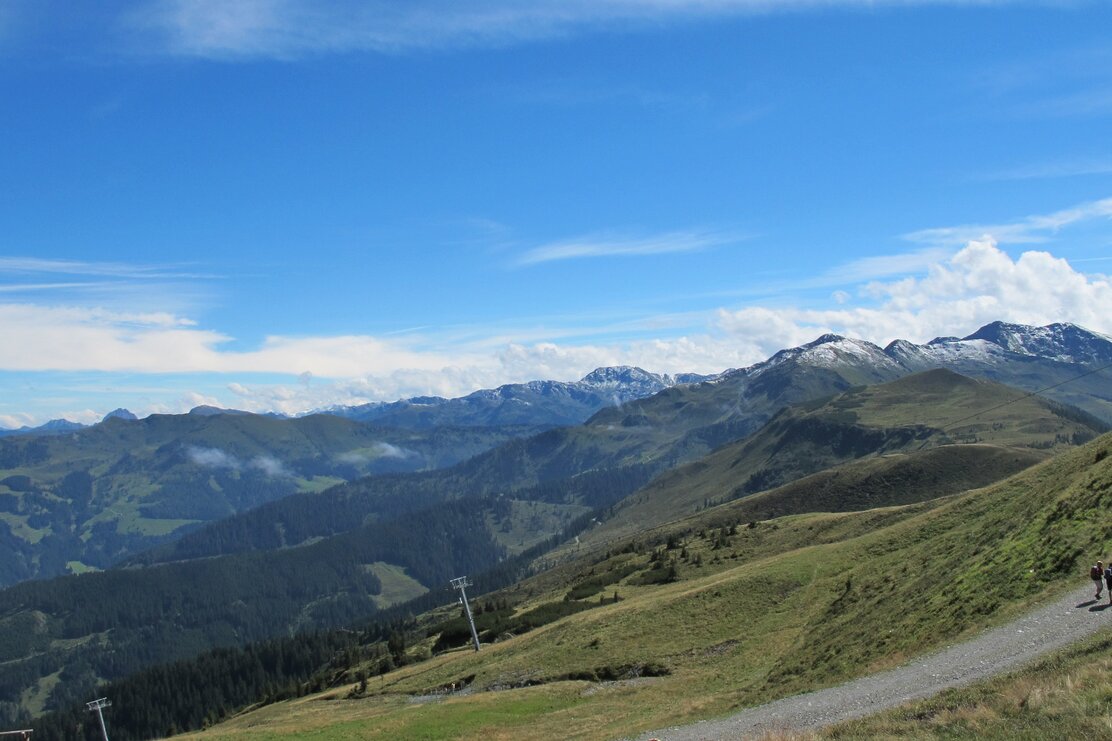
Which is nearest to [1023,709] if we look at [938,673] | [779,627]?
[938,673]

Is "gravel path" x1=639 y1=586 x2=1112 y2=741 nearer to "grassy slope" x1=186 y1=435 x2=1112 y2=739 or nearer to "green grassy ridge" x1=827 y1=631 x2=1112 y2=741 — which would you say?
"green grassy ridge" x1=827 y1=631 x2=1112 y2=741

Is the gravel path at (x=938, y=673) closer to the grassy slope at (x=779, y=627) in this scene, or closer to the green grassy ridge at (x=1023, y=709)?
the green grassy ridge at (x=1023, y=709)

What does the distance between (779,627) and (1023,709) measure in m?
38.8

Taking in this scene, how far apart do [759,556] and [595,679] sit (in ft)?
167

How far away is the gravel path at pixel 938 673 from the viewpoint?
29422 millimetres

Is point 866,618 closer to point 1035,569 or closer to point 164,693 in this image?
point 1035,569

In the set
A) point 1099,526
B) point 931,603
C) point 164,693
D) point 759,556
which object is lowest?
point 164,693

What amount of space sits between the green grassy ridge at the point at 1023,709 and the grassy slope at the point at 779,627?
367 inches

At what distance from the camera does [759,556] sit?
341 feet

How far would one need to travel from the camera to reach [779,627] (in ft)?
195

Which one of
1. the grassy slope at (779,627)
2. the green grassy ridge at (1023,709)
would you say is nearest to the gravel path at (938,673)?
the green grassy ridge at (1023,709)

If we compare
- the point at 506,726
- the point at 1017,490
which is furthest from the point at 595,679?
the point at 1017,490

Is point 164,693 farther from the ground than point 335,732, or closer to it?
closer to it

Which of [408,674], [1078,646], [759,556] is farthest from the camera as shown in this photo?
[759,556]
